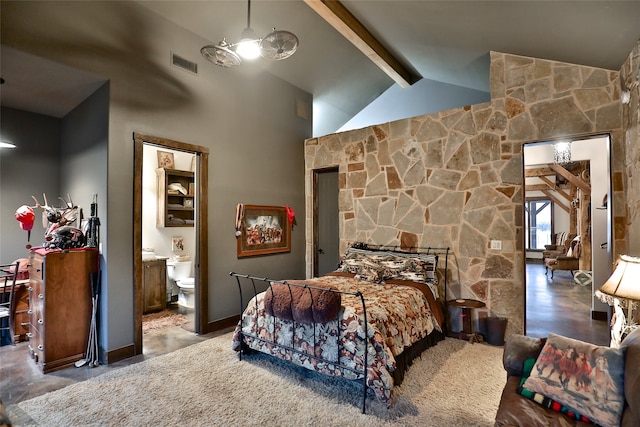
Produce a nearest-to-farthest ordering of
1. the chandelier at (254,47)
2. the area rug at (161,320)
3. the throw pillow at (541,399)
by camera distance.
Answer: the throw pillow at (541,399) → the chandelier at (254,47) → the area rug at (161,320)

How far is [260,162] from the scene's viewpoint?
193 inches

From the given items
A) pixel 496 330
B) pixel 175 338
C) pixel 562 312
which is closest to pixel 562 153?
pixel 562 312

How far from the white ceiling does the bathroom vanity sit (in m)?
2.39

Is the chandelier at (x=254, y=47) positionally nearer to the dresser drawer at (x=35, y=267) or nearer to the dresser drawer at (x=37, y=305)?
the dresser drawer at (x=35, y=267)

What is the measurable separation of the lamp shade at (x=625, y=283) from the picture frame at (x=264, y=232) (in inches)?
151

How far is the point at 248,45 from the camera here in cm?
282

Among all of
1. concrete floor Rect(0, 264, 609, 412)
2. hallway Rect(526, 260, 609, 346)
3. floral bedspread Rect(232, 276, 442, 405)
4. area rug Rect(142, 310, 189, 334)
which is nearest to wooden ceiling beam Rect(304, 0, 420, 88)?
floral bedspread Rect(232, 276, 442, 405)

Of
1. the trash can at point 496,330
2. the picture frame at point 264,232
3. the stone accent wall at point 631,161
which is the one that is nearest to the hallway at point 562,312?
the trash can at point 496,330

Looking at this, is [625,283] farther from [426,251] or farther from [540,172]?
[540,172]

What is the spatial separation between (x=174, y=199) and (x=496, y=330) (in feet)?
16.7

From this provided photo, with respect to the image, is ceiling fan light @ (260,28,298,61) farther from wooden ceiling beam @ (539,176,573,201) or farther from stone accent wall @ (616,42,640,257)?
wooden ceiling beam @ (539,176,573,201)

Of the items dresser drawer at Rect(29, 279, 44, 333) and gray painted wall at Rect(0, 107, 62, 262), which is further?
gray painted wall at Rect(0, 107, 62, 262)

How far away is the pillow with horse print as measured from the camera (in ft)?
4.92

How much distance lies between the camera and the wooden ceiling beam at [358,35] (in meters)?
3.51
